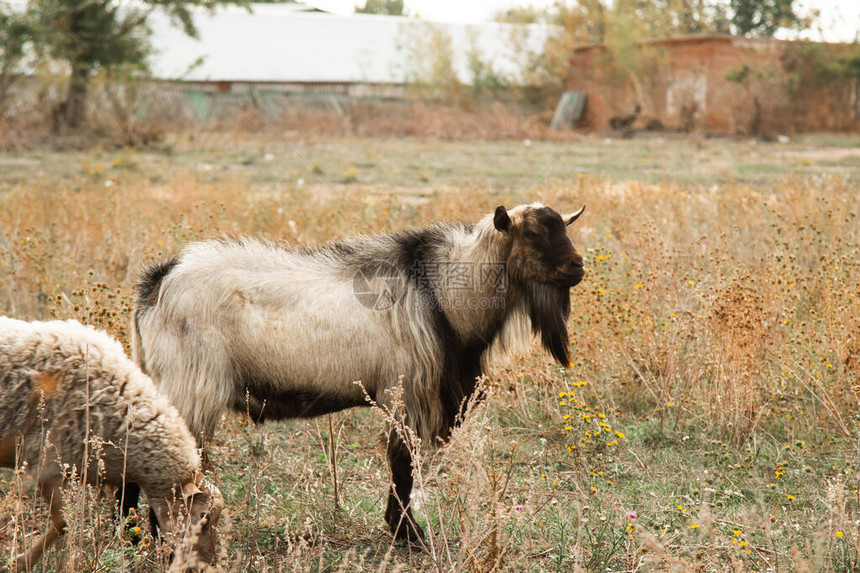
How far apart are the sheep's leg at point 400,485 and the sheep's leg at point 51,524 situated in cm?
152

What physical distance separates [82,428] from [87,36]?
71.7 ft

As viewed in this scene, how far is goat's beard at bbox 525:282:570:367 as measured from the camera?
4258 mm

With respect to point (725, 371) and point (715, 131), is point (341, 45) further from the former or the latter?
point (725, 371)

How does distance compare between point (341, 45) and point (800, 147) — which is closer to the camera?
point (800, 147)

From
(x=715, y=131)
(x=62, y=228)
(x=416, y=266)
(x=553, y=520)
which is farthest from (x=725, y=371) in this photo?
(x=715, y=131)

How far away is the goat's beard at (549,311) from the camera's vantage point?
4.26m

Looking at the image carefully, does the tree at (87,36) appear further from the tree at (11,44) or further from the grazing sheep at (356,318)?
the grazing sheep at (356,318)

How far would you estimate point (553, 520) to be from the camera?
435 centimetres

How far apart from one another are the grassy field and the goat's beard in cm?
43

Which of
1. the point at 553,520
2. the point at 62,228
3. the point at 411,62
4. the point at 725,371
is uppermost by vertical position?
the point at 411,62

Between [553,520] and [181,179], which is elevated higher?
[181,179]

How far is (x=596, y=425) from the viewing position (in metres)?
5.12

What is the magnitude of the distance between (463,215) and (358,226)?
1.34 m

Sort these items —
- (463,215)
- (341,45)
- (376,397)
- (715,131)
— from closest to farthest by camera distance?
1. (376,397)
2. (463,215)
3. (715,131)
4. (341,45)
